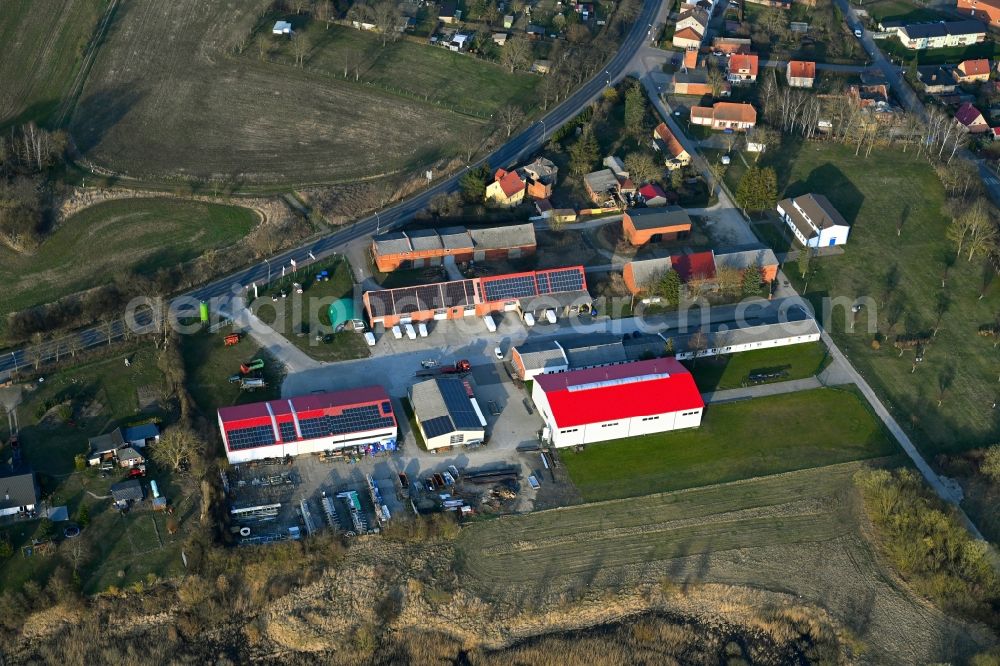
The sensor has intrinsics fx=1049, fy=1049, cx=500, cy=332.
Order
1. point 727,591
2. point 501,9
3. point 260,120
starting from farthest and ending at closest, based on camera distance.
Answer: point 501,9 → point 260,120 → point 727,591

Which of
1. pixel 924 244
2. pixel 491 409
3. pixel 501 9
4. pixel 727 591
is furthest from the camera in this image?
pixel 501 9

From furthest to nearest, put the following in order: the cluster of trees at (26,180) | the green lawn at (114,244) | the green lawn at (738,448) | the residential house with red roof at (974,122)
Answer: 1. the residential house with red roof at (974,122)
2. the cluster of trees at (26,180)
3. the green lawn at (114,244)
4. the green lawn at (738,448)

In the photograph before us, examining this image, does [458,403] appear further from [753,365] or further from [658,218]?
[658,218]

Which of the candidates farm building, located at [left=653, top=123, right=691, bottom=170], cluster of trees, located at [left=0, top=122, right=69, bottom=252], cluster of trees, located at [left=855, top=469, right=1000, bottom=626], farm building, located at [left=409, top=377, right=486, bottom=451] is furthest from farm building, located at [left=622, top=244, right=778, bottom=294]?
cluster of trees, located at [left=0, top=122, right=69, bottom=252]

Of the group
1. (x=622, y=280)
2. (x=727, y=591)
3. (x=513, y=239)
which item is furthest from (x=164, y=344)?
(x=727, y=591)

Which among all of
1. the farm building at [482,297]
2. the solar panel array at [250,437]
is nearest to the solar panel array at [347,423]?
the solar panel array at [250,437]

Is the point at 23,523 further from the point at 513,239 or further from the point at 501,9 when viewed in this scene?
the point at 501,9

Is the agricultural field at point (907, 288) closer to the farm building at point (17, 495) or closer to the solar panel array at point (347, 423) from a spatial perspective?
the solar panel array at point (347, 423)
